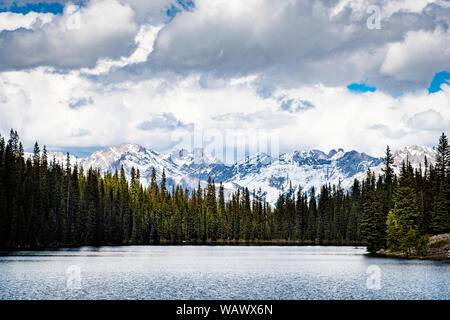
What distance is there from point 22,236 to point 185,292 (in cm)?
8170

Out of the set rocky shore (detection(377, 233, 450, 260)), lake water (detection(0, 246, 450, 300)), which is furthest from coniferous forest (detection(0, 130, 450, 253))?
lake water (detection(0, 246, 450, 300))

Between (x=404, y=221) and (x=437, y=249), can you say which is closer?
(x=437, y=249)

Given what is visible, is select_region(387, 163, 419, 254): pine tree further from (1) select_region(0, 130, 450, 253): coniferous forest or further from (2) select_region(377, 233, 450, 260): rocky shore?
(2) select_region(377, 233, 450, 260): rocky shore

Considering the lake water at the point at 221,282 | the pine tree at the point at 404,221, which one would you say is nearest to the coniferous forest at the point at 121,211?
the pine tree at the point at 404,221

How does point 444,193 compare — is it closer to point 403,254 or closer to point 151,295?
point 403,254

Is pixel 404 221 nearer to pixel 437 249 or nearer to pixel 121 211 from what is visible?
pixel 437 249

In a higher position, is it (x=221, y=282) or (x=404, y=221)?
(x=404, y=221)

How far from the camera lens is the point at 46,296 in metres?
45.0

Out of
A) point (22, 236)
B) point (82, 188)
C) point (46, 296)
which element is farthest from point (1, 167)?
point (46, 296)

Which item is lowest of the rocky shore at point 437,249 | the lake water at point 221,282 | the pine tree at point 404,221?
the lake water at point 221,282

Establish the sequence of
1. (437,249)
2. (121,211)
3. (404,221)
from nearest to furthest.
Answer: (437,249) → (404,221) → (121,211)

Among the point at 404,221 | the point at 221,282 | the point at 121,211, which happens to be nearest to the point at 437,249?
the point at 404,221

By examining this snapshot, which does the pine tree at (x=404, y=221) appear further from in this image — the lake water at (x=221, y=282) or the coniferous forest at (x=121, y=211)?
the lake water at (x=221, y=282)
